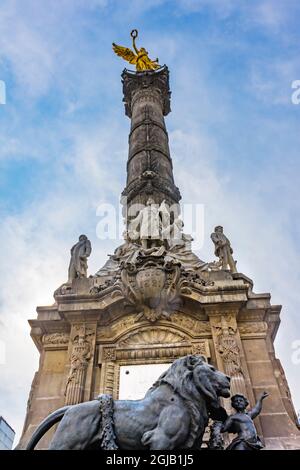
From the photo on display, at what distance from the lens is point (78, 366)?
28.2 feet

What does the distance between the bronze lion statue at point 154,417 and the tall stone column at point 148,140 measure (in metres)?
9.73

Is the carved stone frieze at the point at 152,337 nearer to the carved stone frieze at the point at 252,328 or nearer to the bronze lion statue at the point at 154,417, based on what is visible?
the carved stone frieze at the point at 252,328

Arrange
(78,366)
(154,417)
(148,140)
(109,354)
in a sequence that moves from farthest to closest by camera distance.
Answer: (148,140)
(109,354)
(78,366)
(154,417)

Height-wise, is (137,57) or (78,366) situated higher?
(137,57)

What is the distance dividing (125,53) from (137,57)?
1.16 m

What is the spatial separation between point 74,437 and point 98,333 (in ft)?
14.8

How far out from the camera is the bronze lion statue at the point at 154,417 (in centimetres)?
486

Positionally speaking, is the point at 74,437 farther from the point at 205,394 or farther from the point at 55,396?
the point at 55,396

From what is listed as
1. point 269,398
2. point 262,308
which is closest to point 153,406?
point 269,398

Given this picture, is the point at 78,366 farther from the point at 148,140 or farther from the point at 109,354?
the point at 148,140

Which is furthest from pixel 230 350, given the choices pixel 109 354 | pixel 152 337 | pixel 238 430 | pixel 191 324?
pixel 238 430

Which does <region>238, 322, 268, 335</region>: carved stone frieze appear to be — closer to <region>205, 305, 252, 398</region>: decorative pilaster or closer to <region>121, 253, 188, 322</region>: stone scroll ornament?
<region>205, 305, 252, 398</region>: decorative pilaster

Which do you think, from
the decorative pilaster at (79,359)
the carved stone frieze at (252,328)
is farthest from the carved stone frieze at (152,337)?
the carved stone frieze at (252,328)
